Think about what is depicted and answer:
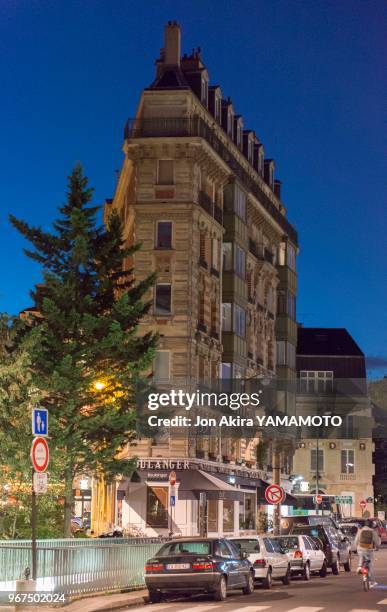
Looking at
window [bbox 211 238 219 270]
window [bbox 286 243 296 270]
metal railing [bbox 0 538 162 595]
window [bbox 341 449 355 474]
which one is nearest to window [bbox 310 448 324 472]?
window [bbox 341 449 355 474]

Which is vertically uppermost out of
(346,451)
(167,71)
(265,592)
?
(167,71)

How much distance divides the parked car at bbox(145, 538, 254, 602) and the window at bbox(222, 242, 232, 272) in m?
38.1

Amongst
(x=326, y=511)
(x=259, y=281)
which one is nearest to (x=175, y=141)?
(x=259, y=281)

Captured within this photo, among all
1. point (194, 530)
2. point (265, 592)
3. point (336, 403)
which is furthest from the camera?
point (336, 403)

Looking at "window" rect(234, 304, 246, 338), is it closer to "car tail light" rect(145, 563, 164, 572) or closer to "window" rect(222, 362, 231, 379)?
"window" rect(222, 362, 231, 379)

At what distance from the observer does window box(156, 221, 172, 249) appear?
57312mm

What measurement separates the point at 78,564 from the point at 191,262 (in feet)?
109

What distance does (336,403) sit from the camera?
301 feet

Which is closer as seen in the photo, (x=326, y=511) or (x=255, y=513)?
(x=255, y=513)

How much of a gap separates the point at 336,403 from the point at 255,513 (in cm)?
2428

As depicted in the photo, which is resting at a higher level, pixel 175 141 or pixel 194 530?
pixel 175 141

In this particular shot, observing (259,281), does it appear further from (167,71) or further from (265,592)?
(265,592)

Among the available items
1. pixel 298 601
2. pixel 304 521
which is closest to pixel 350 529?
pixel 304 521

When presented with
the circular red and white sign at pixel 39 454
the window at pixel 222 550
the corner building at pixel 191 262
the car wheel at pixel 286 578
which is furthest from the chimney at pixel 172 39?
the circular red and white sign at pixel 39 454
